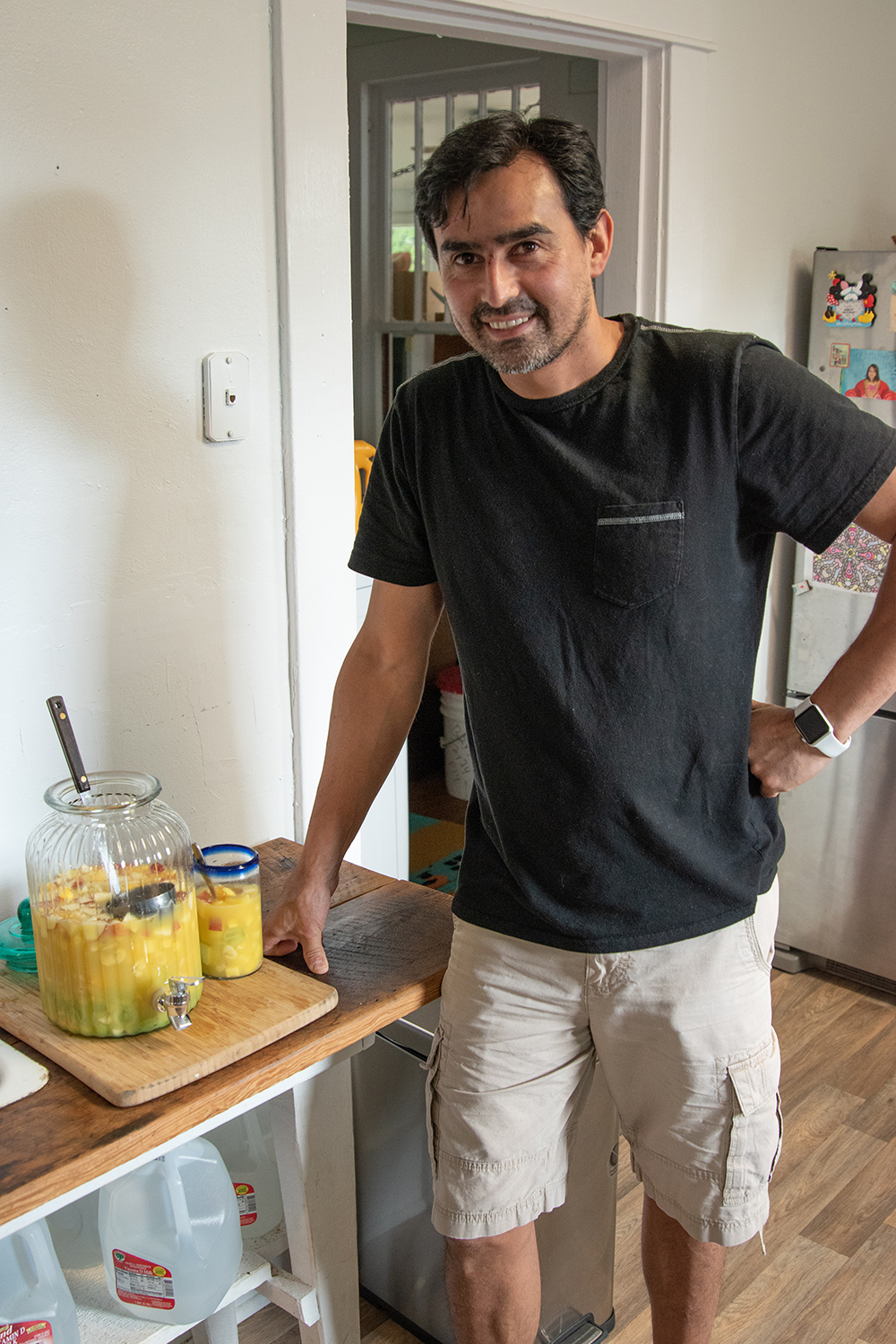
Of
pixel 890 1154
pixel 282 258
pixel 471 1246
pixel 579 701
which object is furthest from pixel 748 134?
pixel 471 1246

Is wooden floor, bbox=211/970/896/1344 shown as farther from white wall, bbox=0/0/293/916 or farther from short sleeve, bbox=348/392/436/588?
short sleeve, bbox=348/392/436/588

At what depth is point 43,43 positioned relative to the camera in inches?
54.8

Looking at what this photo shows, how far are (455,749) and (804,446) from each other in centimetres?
287

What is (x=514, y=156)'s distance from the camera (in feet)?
4.20

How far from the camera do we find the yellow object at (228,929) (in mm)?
1341

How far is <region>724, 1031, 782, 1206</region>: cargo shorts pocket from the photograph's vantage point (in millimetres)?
1345

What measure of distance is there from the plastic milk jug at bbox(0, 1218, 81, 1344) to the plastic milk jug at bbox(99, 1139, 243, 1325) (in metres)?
0.07

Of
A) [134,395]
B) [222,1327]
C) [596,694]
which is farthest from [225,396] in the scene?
[222,1327]

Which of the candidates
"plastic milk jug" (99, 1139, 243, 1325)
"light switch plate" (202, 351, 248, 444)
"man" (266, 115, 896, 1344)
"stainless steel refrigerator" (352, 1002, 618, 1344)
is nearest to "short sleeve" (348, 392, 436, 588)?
"man" (266, 115, 896, 1344)

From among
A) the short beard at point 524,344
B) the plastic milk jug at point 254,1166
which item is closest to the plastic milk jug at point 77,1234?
the plastic milk jug at point 254,1166

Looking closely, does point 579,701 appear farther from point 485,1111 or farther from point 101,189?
point 101,189

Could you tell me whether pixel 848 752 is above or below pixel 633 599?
below

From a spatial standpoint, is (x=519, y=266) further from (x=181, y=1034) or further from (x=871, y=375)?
(x=871, y=375)

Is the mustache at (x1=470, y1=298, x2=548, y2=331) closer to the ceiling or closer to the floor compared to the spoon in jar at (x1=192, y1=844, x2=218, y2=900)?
closer to the ceiling
